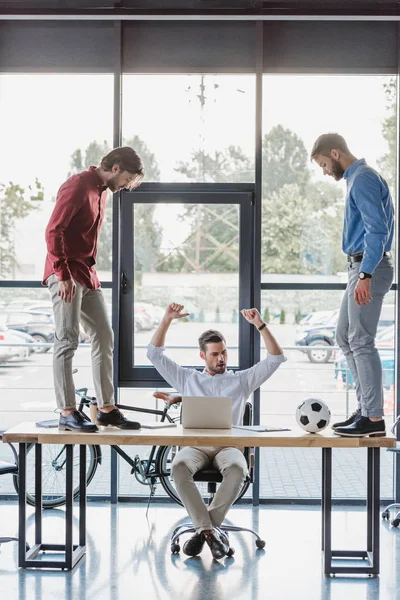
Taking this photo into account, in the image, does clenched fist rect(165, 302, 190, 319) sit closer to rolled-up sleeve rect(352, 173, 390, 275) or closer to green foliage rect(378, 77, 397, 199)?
rolled-up sleeve rect(352, 173, 390, 275)

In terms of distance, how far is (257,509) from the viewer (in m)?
5.45

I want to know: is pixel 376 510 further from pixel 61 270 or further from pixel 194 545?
pixel 61 270

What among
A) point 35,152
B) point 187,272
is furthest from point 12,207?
point 187,272

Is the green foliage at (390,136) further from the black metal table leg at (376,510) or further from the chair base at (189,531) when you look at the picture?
the chair base at (189,531)

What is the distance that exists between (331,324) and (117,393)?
164 cm

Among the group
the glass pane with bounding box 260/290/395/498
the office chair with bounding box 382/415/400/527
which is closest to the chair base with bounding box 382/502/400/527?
the office chair with bounding box 382/415/400/527

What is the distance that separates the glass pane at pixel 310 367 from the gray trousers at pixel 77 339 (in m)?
1.69

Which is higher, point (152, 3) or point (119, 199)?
point (152, 3)

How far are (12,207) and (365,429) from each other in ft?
10.2

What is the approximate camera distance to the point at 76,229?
13.3 ft

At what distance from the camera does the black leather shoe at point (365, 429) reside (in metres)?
4.02

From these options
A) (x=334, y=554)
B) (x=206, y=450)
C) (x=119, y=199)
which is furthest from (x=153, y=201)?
(x=334, y=554)

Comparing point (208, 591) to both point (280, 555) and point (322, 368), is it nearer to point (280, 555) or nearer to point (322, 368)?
point (280, 555)

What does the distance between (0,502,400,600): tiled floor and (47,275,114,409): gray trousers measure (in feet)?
2.92
